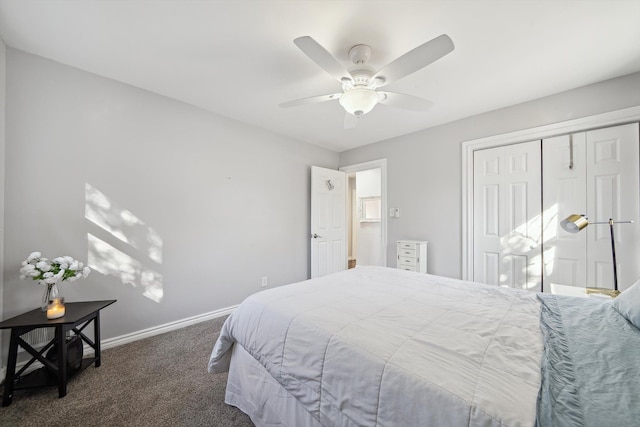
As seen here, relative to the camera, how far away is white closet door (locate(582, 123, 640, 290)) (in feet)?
6.90

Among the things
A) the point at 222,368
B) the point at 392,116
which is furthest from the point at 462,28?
the point at 222,368

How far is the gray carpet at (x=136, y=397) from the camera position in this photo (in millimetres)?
1427

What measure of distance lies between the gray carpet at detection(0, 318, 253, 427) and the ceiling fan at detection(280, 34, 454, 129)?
2.08 m

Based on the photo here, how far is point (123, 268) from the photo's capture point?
228 cm

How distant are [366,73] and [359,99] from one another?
0.58ft

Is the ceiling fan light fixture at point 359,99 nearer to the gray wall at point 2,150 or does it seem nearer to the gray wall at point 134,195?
the gray wall at point 134,195

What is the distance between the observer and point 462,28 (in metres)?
1.61

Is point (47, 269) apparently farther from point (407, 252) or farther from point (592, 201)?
Result: point (592, 201)

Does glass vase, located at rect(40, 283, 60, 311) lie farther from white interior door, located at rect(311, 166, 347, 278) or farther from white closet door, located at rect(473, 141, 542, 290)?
white closet door, located at rect(473, 141, 542, 290)

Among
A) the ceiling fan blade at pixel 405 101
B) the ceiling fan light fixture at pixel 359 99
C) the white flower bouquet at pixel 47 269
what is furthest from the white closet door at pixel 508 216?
the white flower bouquet at pixel 47 269

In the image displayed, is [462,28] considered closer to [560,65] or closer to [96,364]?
[560,65]

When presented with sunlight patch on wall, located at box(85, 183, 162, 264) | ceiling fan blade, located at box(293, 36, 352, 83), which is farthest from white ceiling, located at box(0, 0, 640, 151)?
sunlight patch on wall, located at box(85, 183, 162, 264)

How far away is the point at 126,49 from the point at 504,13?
255cm

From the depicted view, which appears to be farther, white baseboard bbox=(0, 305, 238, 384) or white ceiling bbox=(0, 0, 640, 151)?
white baseboard bbox=(0, 305, 238, 384)
